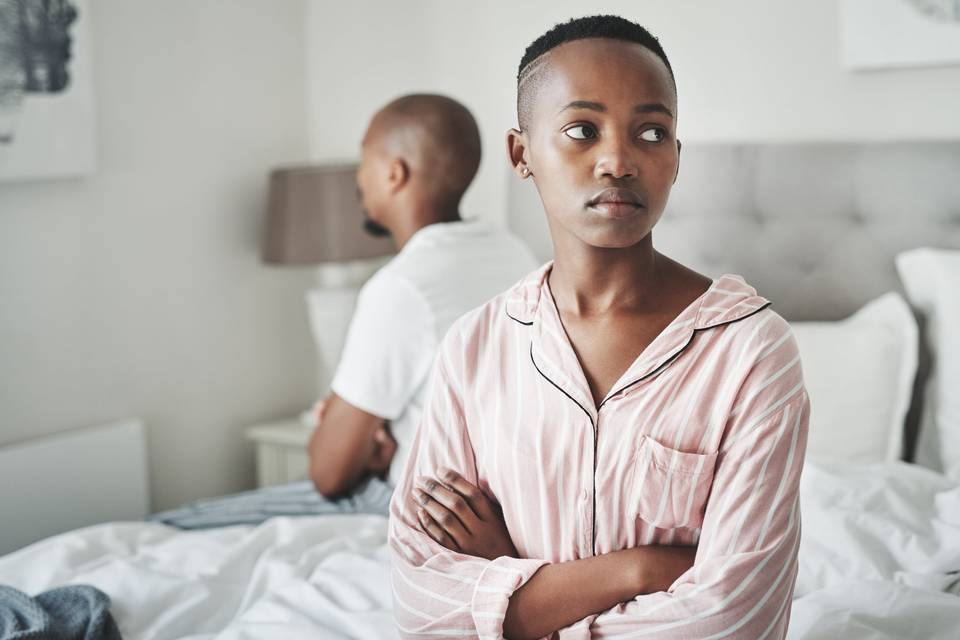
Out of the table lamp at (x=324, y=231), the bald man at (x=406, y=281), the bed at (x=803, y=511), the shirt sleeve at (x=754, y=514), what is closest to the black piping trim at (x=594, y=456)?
the shirt sleeve at (x=754, y=514)

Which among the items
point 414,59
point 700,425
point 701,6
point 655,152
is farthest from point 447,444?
point 414,59

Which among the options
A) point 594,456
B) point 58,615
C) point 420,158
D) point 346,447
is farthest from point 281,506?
point 594,456

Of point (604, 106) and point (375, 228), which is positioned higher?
point (604, 106)

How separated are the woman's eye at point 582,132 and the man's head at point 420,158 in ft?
3.52

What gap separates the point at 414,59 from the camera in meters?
3.08

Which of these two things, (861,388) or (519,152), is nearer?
(519,152)

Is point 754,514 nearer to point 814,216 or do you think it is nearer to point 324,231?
point 814,216

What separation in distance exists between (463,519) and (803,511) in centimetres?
79

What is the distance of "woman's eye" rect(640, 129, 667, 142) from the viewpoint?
100 cm

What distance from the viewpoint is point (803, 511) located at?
170 centimetres

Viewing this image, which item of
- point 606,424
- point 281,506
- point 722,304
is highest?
point 722,304

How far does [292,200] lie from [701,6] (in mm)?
1327

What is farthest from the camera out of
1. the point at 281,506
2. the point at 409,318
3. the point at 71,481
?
the point at 71,481

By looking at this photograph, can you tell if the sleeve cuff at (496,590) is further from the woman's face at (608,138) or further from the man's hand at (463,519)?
the woman's face at (608,138)
